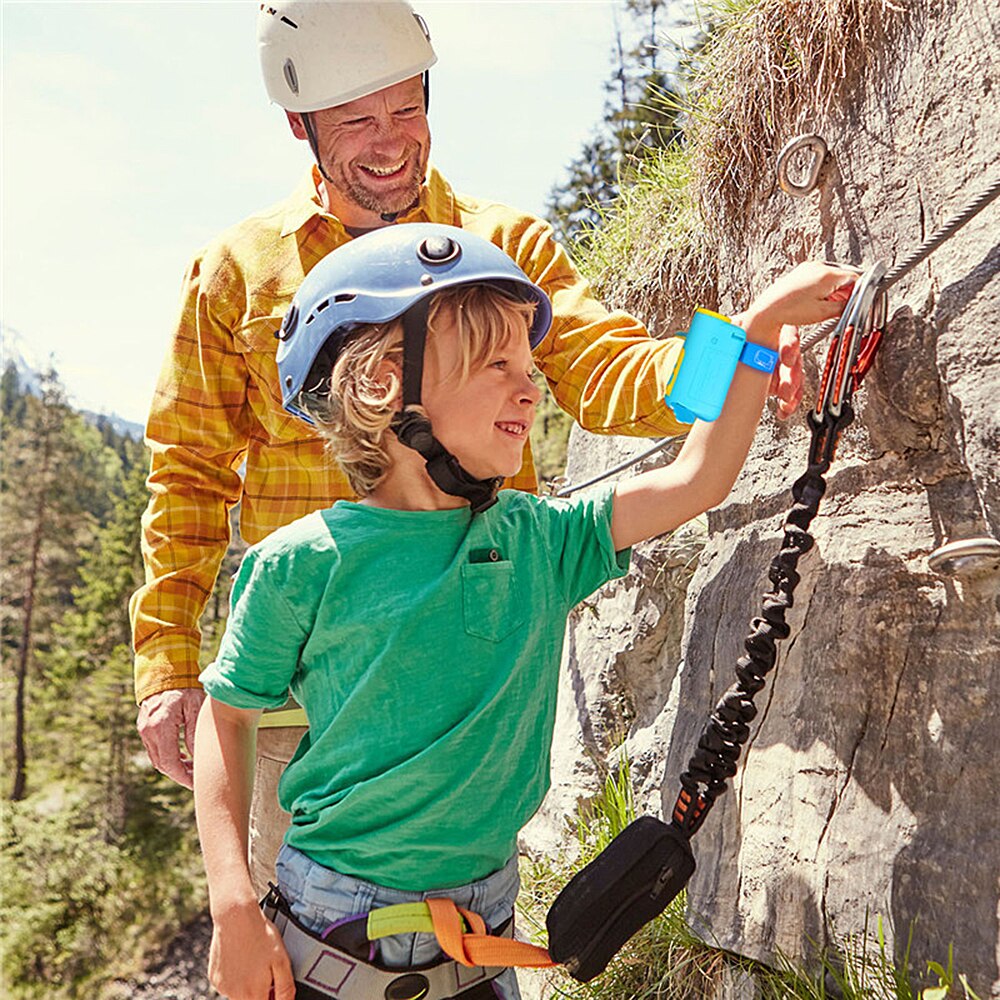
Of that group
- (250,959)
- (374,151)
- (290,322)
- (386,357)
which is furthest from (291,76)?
(250,959)

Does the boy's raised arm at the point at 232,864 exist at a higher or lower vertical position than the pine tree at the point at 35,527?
lower

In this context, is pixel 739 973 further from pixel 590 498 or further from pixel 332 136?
pixel 332 136

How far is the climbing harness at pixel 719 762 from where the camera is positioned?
6.86ft

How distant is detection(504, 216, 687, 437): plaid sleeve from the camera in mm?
2520

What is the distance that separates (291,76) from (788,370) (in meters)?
1.80

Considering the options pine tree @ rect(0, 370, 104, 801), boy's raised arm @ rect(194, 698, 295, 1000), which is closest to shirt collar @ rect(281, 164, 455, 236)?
boy's raised arm @ rect(194, 698, 295, 1000)

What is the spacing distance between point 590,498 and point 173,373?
1.43 metres

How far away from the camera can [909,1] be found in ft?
7.79

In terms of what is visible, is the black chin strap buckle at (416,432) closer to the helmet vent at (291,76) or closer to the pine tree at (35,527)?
the helmet vent at (291,76)

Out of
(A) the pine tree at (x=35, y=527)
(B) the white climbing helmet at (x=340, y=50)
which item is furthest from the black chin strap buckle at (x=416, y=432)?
(A) the pine tree at (x=35, y=527)

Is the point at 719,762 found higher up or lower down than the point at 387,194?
lower down

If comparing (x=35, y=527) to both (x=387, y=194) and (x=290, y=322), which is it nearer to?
(x=387, y=194)

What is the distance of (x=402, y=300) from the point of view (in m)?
2.08

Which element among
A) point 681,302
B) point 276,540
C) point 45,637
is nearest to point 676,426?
point 276,540
